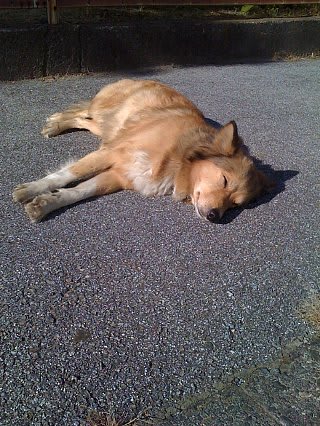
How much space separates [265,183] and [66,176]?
1.65 m

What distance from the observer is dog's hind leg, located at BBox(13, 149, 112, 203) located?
3.23m

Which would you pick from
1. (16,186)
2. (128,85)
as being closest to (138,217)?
(16,186)

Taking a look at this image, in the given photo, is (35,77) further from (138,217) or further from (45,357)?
(45,357)

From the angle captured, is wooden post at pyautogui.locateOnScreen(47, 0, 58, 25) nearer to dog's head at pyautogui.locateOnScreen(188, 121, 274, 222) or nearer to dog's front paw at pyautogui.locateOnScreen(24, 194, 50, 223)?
dog's head at pyautogui.locateOnScreen(188, 121, 274, 222)

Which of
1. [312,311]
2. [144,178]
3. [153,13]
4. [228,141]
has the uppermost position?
[153,13]

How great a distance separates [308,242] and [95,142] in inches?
90.9

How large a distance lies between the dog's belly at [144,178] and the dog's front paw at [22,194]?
0.79m

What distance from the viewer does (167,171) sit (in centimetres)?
356

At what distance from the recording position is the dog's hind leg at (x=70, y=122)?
4484mm

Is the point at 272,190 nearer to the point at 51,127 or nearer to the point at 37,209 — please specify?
the point at 37,209

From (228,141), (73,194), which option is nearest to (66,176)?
(73,194)

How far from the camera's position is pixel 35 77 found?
6.07 meters

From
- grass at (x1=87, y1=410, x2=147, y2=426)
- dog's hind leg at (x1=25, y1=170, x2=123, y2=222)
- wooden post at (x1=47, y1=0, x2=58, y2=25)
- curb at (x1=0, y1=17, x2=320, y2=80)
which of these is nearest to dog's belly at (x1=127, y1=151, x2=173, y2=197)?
dog's hind leg at (x1=25, y1=170, x2=123, y2=222)

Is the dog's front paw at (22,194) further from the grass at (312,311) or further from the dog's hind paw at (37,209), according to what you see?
the grass at (312,311)
